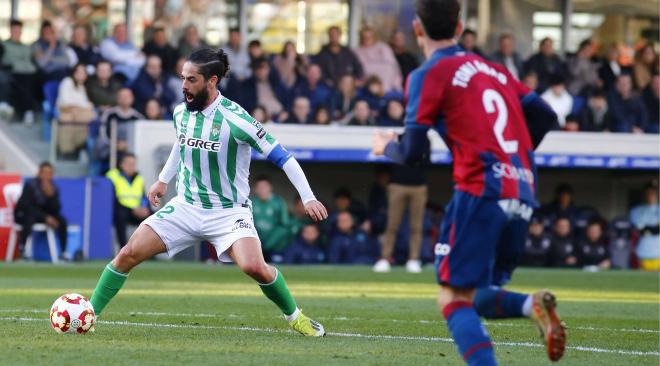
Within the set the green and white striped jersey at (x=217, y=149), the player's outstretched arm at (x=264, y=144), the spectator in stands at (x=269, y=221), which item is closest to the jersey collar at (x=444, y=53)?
the player's outstretched arm at (x=264, y=144)

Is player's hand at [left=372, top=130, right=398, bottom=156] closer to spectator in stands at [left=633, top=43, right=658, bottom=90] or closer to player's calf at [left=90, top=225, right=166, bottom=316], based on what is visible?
player's calf at [left=90, top=225, right=166, bottom=316]

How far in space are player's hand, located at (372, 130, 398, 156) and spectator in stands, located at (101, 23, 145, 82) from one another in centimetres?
1616

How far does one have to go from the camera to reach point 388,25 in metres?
27.1

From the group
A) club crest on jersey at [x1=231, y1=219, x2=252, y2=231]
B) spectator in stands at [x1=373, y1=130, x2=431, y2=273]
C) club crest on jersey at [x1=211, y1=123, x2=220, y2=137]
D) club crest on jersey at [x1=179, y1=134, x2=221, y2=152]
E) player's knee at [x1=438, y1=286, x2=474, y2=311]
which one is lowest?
spectator in stands at [x1=373, y1=130, x2=431, y2=273]

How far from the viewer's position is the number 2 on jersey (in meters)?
6.38

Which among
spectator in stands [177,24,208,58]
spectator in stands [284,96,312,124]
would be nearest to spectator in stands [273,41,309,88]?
spectator in stands [284,96,312,124]

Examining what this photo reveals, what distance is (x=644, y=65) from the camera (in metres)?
25.8

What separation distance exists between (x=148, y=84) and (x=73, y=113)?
1336 mm

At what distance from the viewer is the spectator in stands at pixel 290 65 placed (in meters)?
22.9

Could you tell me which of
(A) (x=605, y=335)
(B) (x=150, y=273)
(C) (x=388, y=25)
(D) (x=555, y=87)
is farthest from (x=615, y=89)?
(A) (x=605, y=335)

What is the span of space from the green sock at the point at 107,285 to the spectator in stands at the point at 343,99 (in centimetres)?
→ 1370

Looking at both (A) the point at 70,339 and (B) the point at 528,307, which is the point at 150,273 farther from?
(B) the point at 528,307

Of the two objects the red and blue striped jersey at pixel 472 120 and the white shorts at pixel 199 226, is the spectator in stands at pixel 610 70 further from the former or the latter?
the red and blue striped jersey at pixel 472 120

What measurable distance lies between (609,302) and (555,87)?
10.5 m
